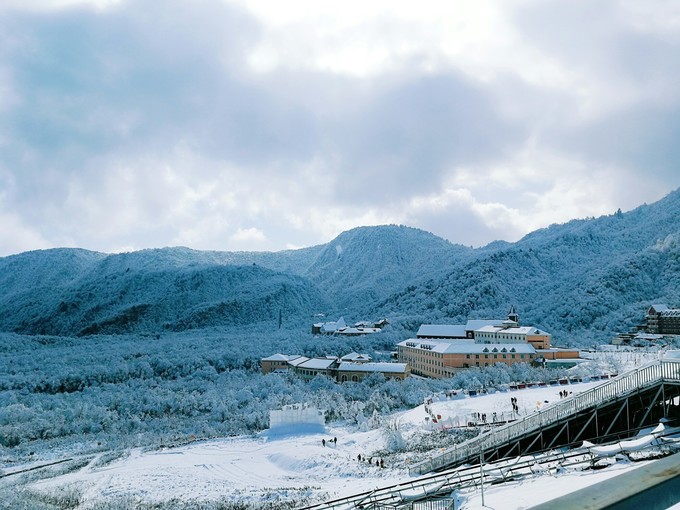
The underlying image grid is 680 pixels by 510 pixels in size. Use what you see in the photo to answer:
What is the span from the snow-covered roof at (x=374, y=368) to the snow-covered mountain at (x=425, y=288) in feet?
98.5

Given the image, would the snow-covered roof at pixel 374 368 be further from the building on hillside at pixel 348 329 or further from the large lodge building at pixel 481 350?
the building on hillside at pixel 348 329

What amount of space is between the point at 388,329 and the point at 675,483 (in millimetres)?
85588

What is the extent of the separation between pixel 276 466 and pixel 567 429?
51.1ft

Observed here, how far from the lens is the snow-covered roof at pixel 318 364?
57688mm

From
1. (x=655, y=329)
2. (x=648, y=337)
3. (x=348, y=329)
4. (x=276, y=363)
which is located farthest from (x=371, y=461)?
(x=348, y=329)

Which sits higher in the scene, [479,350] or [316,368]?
[479,350]

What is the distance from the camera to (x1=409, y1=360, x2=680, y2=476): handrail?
14.2 metres

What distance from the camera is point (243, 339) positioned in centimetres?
8738

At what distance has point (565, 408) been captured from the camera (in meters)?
16.2

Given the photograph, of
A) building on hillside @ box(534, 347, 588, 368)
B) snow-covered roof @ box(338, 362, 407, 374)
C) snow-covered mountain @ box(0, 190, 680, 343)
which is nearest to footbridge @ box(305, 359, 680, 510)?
building on hillside @ box(534, 347, 588, 368)

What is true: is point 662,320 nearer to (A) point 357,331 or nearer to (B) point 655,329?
(B) point 655,329

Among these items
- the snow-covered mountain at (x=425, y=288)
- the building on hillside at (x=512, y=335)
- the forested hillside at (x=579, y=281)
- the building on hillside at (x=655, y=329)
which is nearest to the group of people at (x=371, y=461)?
the building on hillside at (x=512, y=335)

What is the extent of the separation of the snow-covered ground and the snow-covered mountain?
152 feet

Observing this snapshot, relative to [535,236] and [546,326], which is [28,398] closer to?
[546,326]
